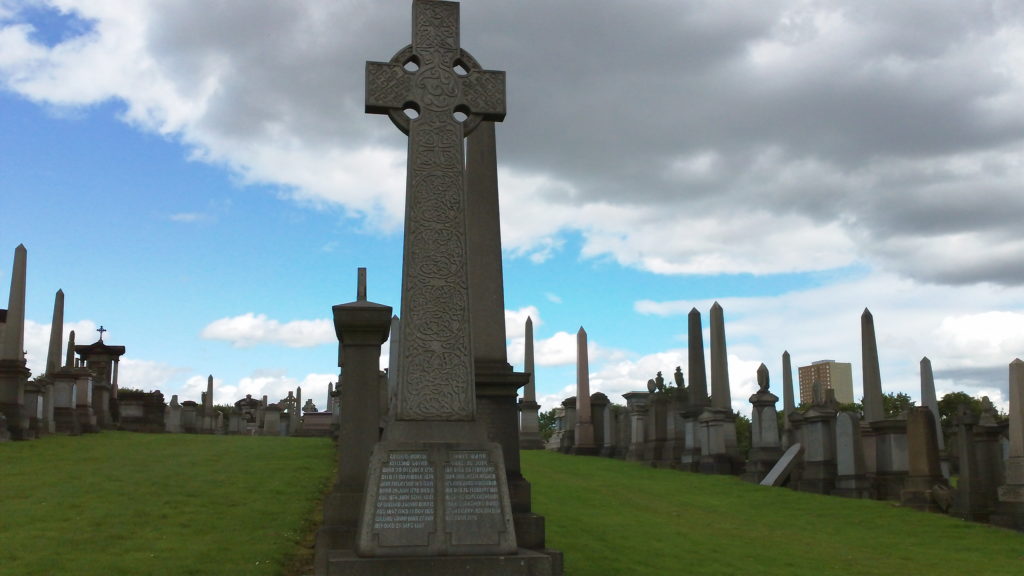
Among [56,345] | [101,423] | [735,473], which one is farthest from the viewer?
[101,423]

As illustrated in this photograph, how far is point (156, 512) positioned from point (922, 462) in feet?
46.8

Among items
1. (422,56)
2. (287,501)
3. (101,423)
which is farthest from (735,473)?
(101,423)

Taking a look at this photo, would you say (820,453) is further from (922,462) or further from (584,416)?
(584,416)

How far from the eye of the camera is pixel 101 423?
28750 mm

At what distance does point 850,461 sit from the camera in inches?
756

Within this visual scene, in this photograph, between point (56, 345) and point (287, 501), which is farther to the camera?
point (56, 345)

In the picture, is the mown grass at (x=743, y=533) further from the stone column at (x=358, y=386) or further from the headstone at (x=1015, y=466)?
the stone column at (x=358, y=386)

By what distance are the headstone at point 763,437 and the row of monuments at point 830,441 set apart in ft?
0.09

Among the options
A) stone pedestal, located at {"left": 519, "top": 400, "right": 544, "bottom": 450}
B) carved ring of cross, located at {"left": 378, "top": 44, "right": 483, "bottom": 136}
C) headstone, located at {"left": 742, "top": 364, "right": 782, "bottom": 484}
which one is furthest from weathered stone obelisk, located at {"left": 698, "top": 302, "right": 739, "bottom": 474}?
carved ring of cross, located at {"left": 378, "top": 44, "right": 483, "bottom": 136}

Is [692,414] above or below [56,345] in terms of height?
below

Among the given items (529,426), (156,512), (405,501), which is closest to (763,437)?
(529,426)

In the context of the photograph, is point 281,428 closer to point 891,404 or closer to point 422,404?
point 422,404

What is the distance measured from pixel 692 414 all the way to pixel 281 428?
63.3ft

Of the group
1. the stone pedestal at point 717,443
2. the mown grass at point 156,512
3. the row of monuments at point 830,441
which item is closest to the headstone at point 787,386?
the row of monuments at point 830,441
